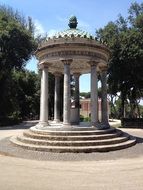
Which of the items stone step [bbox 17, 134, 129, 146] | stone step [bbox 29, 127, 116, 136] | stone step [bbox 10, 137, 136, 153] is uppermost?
stone step [bbox 29, 127, 116, 136]

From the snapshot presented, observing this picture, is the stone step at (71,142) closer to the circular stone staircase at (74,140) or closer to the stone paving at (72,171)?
the circular stone staircase at (74,140)

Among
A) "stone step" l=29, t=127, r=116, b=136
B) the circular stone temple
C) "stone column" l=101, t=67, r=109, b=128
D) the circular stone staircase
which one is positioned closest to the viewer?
the circular stone staircase

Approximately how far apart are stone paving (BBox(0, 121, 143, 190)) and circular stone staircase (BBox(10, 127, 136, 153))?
0.52 metres

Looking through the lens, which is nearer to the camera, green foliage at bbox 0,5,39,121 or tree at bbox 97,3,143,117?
tree at bbox 97,3,143,117

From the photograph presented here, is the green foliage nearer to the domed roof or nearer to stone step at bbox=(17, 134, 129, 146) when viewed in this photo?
the domed roof


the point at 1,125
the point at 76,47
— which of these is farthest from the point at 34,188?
the point at 1,125

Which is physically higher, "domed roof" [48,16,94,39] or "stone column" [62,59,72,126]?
"domed roof" [48,16,94,39]

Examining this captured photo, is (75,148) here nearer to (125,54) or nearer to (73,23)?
(73,23)

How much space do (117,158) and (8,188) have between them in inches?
243

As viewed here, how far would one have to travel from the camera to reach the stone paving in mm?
10023

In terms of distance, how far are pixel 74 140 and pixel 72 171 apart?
4504 mm

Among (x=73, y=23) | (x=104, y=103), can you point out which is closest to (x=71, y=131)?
(x=104, y=103)

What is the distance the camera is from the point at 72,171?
476 inches

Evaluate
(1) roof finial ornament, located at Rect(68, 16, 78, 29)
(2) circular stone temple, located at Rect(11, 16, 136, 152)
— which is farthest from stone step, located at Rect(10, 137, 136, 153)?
(1) roof finial ornament, located at Rect(68, 16, 78, 29)
